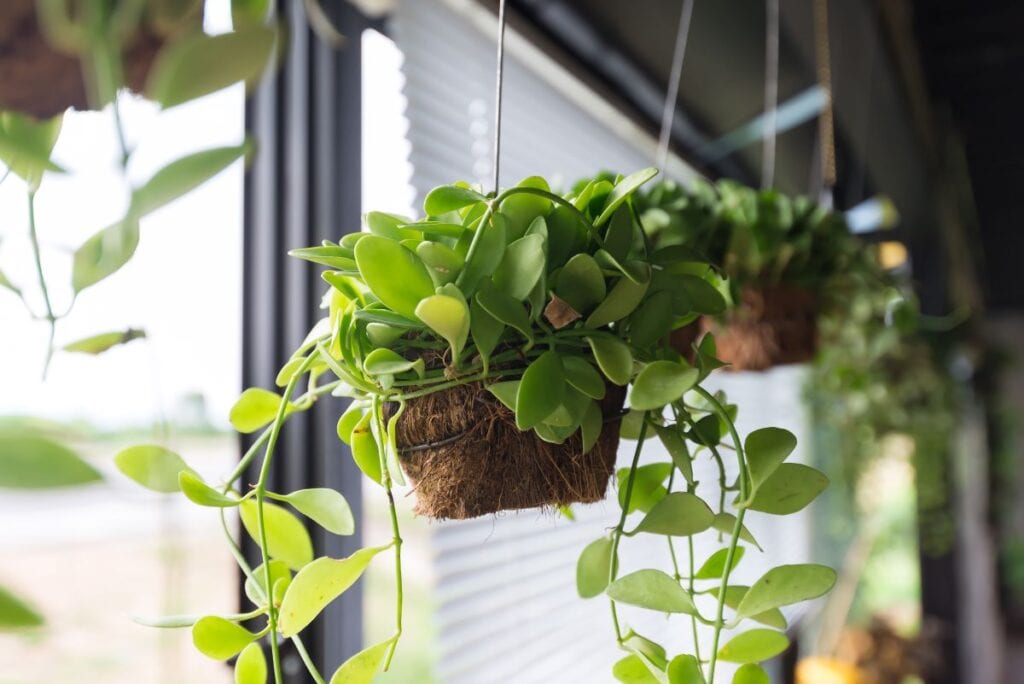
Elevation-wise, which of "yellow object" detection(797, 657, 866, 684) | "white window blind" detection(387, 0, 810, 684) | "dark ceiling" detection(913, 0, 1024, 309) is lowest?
"yellow object" detection(797, 657, 866, 684)

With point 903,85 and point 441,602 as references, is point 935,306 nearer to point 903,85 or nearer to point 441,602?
point 903,85

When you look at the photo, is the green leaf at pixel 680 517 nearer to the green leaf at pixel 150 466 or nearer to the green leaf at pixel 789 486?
the green leaf at pixel 789 486

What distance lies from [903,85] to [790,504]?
352 centimetres

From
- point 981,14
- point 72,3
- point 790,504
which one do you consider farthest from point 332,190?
point 981,14

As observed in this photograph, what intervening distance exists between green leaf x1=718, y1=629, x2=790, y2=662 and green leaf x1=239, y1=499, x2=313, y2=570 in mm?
316

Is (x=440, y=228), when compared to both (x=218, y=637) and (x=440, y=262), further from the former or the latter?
(x=218, y=637)

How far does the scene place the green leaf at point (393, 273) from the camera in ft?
1.52

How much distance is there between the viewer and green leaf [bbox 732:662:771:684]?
54cm

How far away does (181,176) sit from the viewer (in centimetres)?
25

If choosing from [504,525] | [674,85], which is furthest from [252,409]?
[674,85]

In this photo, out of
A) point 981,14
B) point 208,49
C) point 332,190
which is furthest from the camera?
point 981,14

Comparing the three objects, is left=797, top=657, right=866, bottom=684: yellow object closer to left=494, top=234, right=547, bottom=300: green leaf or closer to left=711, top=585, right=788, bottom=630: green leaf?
left=711, top=585, right=788, bottom=630: green leaf

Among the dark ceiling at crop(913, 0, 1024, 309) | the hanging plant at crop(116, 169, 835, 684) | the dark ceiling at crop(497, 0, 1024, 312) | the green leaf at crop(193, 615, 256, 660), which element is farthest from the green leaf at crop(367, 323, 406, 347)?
the dark ceiling at crop(913, 0, 1024, 309)

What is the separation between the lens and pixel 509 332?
542mm
